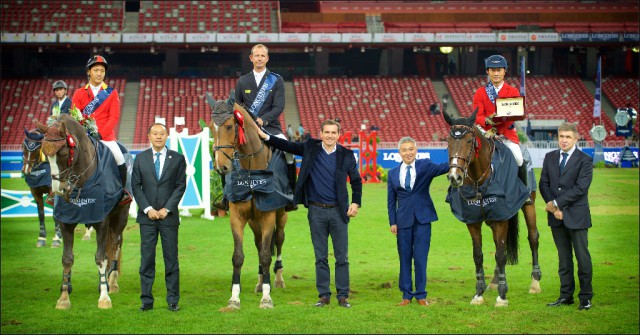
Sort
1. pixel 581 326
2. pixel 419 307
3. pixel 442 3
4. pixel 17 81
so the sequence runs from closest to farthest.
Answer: pixel 581 326 → pixel 419 307 → pixel 17 81 → pixel 442 3

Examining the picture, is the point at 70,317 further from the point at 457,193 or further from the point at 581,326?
the point at 581,326

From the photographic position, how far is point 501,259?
9930 mm

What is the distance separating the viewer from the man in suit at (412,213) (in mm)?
9875

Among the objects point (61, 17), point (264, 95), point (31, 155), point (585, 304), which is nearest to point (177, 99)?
point (61, 17)

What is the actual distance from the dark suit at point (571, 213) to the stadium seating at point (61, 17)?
39893 millimetres

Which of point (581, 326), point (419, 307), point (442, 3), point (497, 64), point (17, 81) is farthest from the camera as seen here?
point (442, 3)

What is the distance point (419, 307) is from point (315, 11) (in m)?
42.6

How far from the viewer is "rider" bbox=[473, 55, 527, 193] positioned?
34.5 feet

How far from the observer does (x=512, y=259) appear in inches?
436

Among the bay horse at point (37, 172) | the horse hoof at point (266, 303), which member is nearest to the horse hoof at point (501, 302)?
the horse hoof at point (266, 303)

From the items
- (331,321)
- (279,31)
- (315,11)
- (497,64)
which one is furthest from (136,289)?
(315,11)

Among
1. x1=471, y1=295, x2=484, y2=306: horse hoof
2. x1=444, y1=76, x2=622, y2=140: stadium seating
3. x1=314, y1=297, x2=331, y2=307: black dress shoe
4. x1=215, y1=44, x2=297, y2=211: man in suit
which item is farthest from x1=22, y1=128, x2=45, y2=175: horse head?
x1=444, y1=76, x2=622, y2=140: stadium seating

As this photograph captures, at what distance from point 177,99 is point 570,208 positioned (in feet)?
122

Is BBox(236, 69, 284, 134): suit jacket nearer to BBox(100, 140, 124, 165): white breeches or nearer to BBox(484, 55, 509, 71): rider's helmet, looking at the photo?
BBox(100, 140, 124, 165): white breeches
